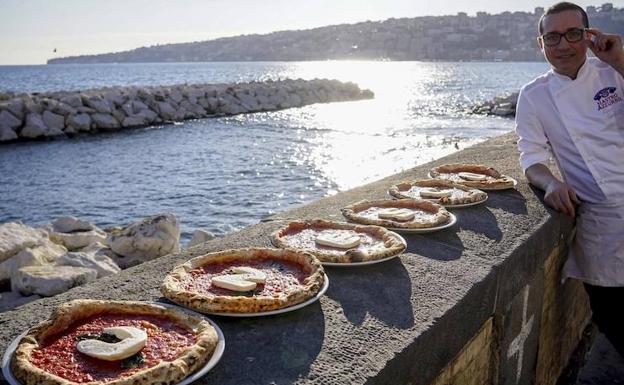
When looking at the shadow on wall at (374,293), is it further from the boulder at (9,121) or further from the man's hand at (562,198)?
the boulder at (9,121)

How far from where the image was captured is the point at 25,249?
7.20 meters

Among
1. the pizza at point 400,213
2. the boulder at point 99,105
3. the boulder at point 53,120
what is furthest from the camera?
the boulder at point 99,105

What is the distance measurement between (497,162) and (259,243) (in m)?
3.31

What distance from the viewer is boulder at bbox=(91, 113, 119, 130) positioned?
2415 cm

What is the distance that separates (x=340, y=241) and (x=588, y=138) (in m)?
1.91

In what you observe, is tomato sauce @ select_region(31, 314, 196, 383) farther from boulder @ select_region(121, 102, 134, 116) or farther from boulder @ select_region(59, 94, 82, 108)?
boulder @ select_region(121, 102, 134, 116)

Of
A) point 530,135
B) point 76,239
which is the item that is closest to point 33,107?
point 76,239

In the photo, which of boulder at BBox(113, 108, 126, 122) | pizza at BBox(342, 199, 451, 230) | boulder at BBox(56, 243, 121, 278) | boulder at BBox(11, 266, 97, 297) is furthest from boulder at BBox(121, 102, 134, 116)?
pizza at BBox(342, 199, 451, 230)

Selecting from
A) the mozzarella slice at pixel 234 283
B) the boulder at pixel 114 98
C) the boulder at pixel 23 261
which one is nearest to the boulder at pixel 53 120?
the boulder at pixel 114 98

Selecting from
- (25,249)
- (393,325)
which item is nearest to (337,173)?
(25,249)

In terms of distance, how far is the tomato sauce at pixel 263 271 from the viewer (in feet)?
7.43

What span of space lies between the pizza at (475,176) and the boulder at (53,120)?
2083 cm

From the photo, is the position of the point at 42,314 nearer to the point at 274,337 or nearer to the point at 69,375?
the point at 69,375

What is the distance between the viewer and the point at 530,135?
392 centimetres
